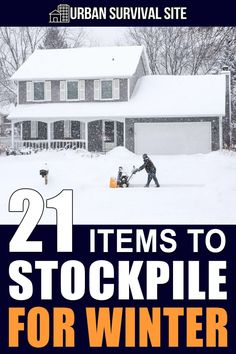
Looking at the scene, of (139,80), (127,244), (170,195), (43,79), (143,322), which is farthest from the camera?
(139,80)

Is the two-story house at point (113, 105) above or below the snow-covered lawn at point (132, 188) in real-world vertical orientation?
above

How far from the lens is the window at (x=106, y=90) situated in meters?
34.0

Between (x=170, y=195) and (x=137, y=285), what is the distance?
12.0 m

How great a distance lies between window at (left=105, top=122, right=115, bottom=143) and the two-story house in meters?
0.03

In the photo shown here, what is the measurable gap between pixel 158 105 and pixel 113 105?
250 cm

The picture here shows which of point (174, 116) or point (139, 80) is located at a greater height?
point (139, 80)

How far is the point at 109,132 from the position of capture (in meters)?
33.6

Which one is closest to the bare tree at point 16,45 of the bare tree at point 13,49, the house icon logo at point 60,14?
the bare tree at point 13,49

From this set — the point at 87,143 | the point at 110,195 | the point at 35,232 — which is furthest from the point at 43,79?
the point at 35,232

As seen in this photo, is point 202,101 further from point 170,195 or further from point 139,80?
point 170,195

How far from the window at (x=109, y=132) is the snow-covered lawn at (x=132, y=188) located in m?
3.94

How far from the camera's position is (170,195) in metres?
17.2

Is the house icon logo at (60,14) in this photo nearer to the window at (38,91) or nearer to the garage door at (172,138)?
the garage door at (172,138)

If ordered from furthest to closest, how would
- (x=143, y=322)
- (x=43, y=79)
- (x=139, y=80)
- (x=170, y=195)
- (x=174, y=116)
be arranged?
(x=139, y=80), (x=43, y=79), (x=174, y=116), (x=170, y=195), (x=143, y=322)
